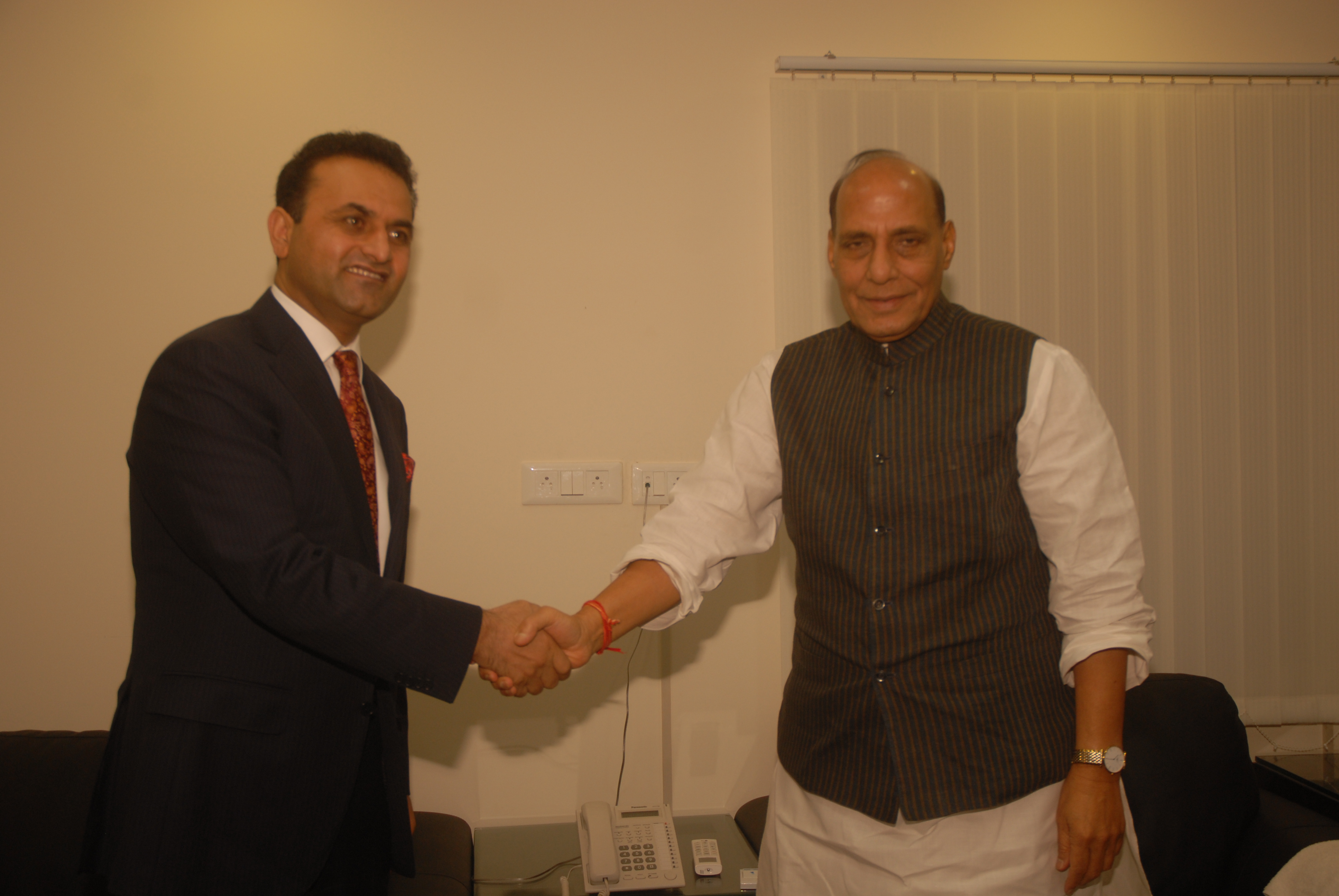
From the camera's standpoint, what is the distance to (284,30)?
2.48 metres

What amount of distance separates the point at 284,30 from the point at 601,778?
2.44 metres

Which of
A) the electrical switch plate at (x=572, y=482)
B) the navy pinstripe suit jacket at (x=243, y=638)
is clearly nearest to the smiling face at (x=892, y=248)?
the navy pinstripe suit jacket at (x=243, y=638)

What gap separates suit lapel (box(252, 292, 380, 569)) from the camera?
157 centimetres

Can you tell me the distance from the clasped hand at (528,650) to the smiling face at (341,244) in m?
0.70

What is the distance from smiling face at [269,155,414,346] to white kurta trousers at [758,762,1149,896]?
1322 mm

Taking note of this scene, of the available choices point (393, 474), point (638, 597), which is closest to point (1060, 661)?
point (638, 597)

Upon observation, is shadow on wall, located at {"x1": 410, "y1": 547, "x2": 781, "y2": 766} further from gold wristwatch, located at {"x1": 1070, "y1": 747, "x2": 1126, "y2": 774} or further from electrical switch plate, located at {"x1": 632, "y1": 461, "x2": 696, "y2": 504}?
gold wristwatch, located at {"x1": 1070, "y1": 747, "x2": 1126, "y2": 774}

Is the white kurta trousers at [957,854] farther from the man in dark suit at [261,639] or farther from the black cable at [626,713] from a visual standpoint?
the black cable at [626,713]

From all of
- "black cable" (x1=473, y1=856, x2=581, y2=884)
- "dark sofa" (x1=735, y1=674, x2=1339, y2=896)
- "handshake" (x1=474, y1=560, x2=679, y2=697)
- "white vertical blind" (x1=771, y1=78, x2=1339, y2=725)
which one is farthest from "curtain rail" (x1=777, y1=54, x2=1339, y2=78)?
"black cable" (x1=473, y1=856, x2=581, y2=884)

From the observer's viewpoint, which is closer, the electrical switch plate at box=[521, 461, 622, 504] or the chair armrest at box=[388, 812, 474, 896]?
the chair armrest at box=[388, 812, 474, 896]

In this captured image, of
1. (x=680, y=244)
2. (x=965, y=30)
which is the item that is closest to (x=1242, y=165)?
(x=965, y=30)

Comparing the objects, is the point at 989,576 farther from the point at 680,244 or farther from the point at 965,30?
the point at 965,30

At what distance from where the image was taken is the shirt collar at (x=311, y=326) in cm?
171

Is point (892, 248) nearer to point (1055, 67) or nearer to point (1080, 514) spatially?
point (1080, 514)
